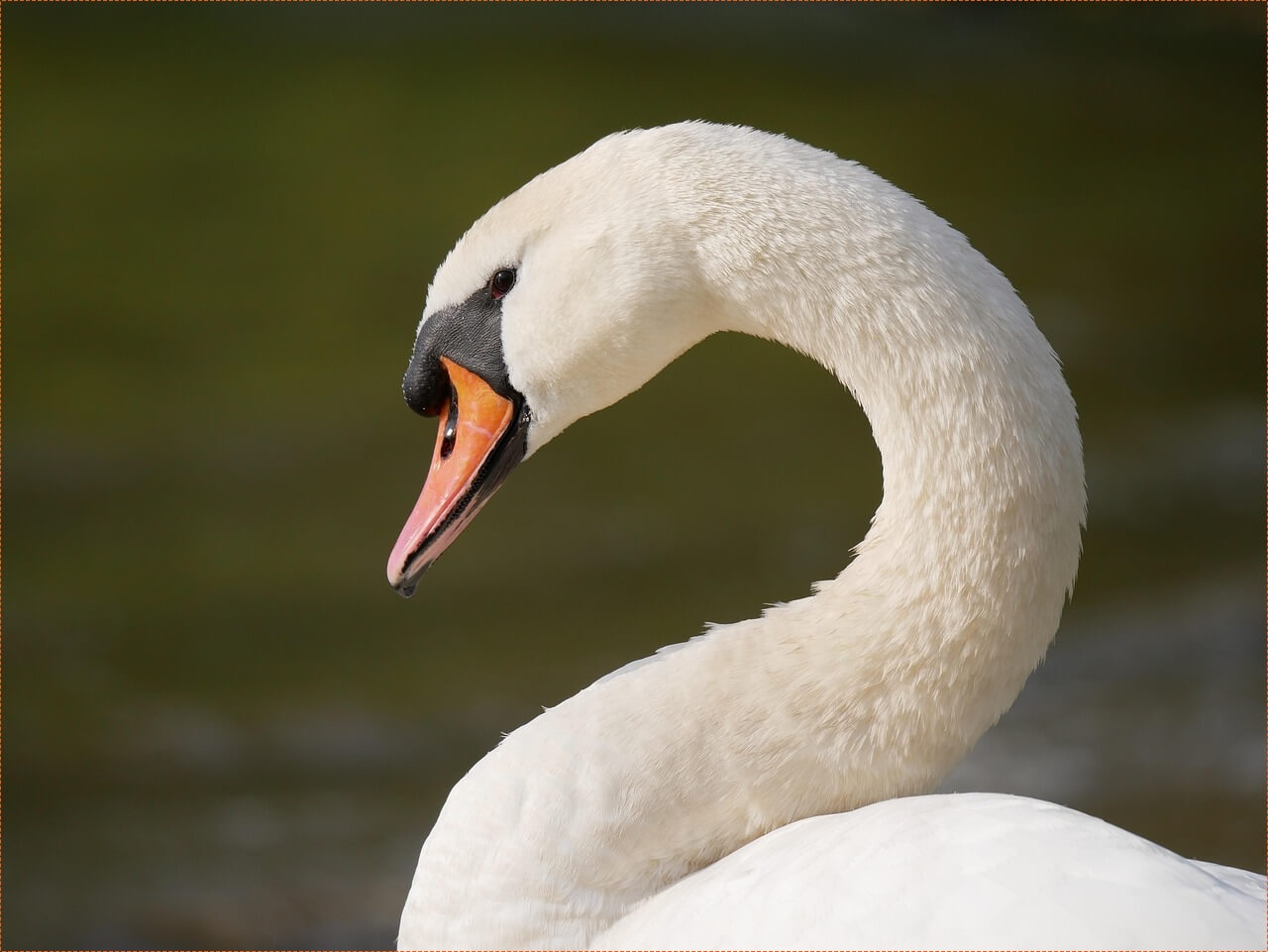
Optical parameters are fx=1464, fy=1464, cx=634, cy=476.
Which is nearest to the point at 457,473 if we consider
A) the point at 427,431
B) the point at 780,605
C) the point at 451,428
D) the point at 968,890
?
the point at 451,428

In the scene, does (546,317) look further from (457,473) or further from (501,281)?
(457,473)

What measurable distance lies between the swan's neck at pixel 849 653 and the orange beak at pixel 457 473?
0.25m

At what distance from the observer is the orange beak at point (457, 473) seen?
158 centimetres

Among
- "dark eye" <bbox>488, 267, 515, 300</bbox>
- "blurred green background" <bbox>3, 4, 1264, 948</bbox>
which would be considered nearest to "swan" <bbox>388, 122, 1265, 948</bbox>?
"dark eye" <bbox>488, 267, 515, 300</bbox>

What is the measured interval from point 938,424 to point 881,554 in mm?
146

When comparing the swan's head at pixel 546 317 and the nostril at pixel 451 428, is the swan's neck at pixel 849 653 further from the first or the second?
the nostril at pixel 451 428

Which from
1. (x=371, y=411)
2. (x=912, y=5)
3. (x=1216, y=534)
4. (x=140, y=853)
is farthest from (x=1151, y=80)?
(x=140, y=853)

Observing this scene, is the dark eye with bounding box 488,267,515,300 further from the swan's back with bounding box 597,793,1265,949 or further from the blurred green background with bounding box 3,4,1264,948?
the blurred green background with bounding box 3,4,1264,948

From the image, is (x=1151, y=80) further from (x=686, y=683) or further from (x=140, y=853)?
(x=686, y=683)

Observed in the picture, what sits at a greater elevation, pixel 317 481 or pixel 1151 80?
pixel 1151 80

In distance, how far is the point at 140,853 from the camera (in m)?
3.18

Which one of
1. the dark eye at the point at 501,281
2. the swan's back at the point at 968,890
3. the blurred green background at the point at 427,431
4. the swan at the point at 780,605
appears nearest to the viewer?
the swan's back at the point at 968,890

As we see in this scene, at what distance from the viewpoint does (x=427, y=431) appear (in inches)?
179

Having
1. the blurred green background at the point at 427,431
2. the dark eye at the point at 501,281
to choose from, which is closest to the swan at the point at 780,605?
the dark eye at the point at 501,281
